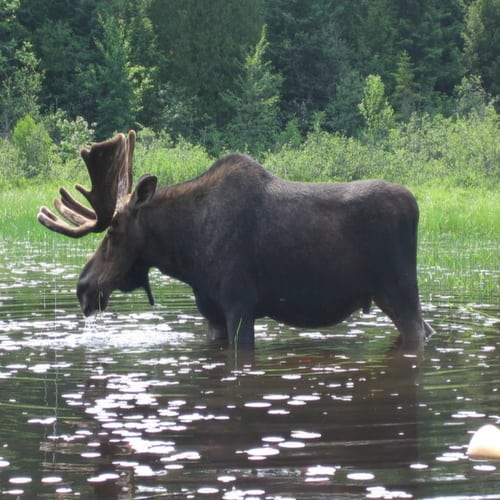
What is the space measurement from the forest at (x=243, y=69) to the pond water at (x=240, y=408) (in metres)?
31.7

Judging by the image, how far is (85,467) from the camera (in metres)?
6.39

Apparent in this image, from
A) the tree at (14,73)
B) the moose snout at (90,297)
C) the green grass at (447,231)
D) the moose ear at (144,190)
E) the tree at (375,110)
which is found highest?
the tree at (14,73)

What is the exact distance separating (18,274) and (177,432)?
945cm

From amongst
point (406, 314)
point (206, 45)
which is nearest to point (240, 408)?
point (406, 314)

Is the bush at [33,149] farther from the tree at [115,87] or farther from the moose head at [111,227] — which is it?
the moose head at [111,227]

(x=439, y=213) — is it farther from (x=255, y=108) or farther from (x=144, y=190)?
(x=255, y=108)

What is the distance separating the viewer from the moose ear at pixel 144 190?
10.4 m

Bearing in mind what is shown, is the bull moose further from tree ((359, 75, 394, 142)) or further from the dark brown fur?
tree ((359, 75, 394, 142))

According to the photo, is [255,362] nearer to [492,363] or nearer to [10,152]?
[492,363]

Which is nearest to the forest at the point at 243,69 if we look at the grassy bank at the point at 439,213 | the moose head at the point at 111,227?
the grassy bank at the point at 439,213

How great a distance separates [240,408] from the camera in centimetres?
786

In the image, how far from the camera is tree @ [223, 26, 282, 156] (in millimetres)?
56438

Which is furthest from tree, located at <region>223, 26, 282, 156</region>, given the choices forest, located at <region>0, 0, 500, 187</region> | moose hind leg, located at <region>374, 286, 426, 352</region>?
moose hind leg, located at <region>374, 286, 426, 352</region>

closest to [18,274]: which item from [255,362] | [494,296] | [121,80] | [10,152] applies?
[494,296]
